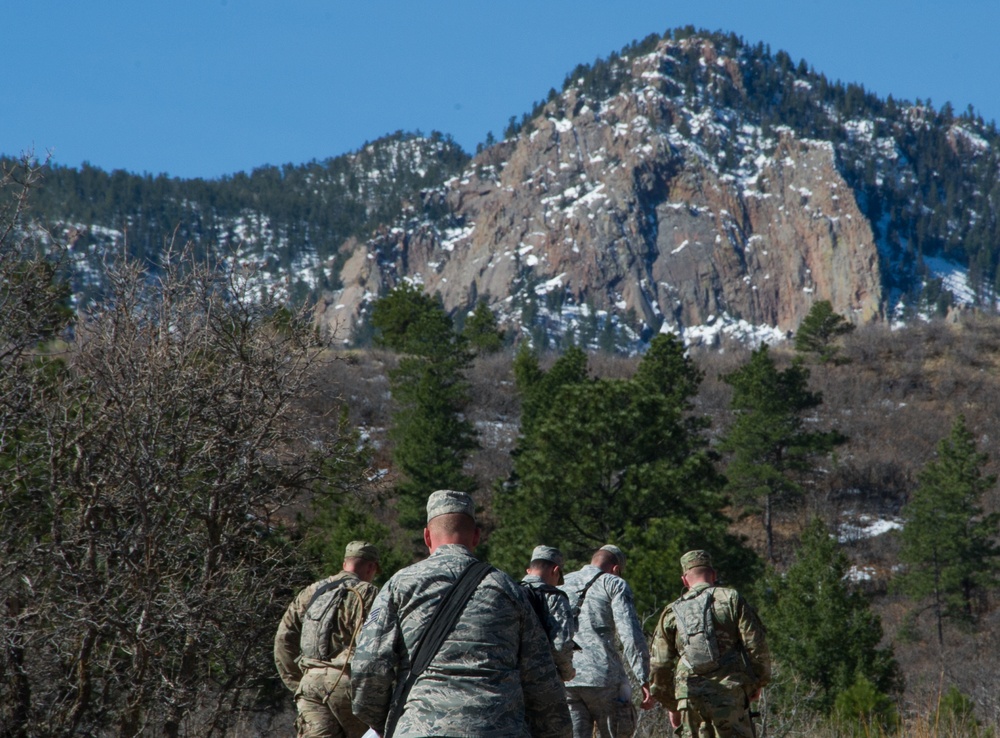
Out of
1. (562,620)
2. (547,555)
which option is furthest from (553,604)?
(547,555)

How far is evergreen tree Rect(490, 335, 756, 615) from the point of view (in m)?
21.0

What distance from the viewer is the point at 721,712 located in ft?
17.9

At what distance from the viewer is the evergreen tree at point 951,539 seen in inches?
1203

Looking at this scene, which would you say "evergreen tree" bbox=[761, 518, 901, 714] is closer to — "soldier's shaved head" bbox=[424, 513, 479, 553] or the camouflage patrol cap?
the camouflage patrol cap

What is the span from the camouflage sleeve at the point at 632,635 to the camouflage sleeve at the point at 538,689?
8.52 ft

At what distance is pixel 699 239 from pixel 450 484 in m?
125

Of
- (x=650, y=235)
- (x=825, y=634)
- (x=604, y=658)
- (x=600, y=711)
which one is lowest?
(x=825, y=634)

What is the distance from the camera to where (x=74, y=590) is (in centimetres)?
880

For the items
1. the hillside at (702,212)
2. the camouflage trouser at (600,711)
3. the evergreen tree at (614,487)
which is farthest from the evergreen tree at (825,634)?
the hillside at (702,212)

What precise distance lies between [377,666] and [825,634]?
19931 millimetres

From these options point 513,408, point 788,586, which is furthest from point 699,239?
point 788,586

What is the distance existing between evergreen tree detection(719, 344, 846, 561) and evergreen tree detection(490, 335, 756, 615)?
11.3m

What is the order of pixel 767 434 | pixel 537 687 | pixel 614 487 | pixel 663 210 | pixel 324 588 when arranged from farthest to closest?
pixel 663 210 < pixel 767 434 < pixel 614 487 < pixel 324 588 < pixel 537 687

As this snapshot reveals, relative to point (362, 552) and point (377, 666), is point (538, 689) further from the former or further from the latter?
point (362, 552)
